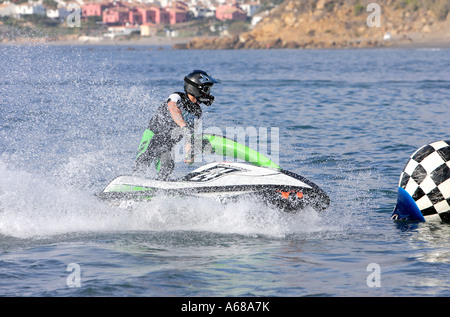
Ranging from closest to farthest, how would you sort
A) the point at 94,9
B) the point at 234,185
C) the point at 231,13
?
the point at 234,185 → the point at 94,9 → the point at 231,13

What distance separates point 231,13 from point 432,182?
167 metres

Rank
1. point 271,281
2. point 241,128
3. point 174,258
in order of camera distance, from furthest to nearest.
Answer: point 241,128, point 174,258, point 271,281

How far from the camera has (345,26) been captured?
11256cm

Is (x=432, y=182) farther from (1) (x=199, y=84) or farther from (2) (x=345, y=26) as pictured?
(2) (x=345, y=26)

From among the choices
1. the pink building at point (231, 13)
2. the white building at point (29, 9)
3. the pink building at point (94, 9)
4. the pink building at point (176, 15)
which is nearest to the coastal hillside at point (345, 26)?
the white building at point (29, 9)

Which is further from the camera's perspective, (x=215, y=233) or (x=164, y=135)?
→ (x=164, y=135)

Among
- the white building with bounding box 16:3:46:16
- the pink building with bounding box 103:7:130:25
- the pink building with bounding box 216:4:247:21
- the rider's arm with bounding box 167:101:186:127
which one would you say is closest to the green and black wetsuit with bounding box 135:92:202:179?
the rider's arm with bounding box 167:101:186:127

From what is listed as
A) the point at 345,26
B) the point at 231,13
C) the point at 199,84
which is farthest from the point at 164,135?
the point at 231,13

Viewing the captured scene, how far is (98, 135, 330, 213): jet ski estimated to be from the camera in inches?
333

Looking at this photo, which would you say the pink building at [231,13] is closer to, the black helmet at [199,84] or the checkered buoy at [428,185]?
the black helmet at [199,84]
